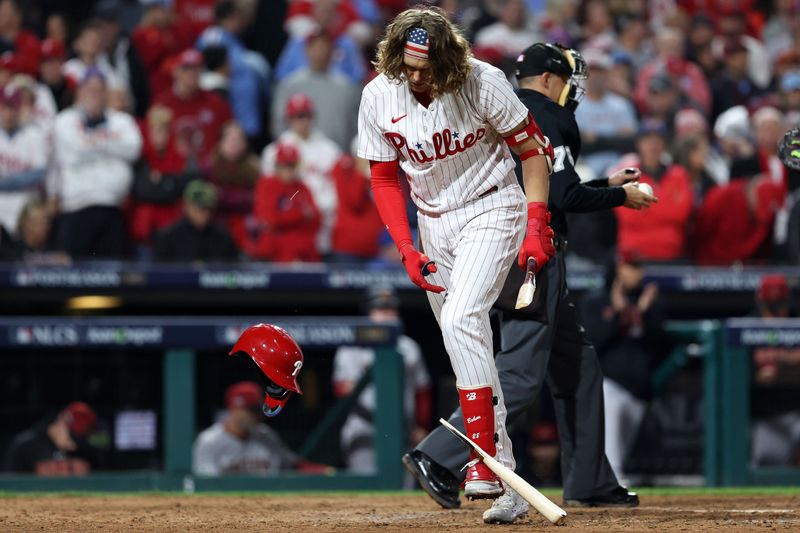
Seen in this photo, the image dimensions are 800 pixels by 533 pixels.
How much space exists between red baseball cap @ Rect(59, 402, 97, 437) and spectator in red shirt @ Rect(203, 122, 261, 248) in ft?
9.18

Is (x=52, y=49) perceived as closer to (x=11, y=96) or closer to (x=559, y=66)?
(x=11, y=96)

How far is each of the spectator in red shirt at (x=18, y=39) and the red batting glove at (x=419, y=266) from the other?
694 centimetres

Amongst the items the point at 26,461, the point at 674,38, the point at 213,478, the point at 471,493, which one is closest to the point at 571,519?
the point at 471,493

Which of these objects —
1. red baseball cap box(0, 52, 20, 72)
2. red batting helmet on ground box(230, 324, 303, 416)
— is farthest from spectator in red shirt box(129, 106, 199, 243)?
red batting helmet on ground box(230, 324, 303, 416)

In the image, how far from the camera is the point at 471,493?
4.79m

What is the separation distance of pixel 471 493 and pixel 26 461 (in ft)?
12.1

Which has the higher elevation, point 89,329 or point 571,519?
point 89,329

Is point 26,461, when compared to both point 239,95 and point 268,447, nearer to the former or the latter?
Answer: point 268,447

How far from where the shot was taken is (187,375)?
26.2ft

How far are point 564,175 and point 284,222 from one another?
4.66 m

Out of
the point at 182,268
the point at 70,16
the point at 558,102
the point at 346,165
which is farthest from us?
the point at 70,16

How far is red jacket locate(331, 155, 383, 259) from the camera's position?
33.6ft

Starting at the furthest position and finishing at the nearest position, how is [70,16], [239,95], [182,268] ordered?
[70,16]
[239,95]
[182,268]

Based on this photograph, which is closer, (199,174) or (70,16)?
(199,174)
